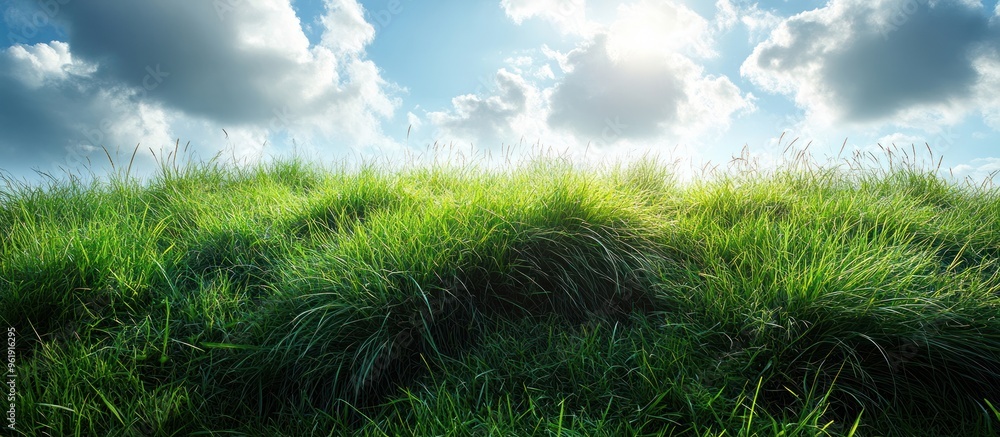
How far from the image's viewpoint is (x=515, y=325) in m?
2.70

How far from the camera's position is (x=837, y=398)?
2.23 meters

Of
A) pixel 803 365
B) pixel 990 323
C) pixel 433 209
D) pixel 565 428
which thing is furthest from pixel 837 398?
pixel 433 209

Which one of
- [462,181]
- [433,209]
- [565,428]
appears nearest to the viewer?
[565,428]

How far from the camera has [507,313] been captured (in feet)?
9.23

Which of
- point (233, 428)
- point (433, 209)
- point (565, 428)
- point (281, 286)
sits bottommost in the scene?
point (233, 428)

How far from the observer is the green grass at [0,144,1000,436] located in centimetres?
216

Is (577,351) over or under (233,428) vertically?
over

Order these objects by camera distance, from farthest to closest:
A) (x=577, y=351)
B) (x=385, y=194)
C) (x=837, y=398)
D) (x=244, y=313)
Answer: (x=385, y=194) < (x=244, y=313) < (x=577, y=351) < (x=837, y=398)

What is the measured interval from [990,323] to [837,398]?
85 cm

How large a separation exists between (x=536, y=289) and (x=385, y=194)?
1.67 m

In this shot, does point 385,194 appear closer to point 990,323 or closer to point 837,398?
point 837,398

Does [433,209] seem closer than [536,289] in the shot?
No

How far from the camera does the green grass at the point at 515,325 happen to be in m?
2.16

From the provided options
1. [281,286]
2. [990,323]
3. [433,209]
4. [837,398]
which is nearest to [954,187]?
[990,323]
